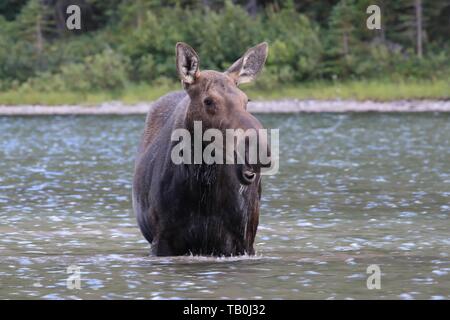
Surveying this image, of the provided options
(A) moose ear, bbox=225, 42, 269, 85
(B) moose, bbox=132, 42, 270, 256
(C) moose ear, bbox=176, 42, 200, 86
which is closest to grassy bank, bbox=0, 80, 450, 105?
(A) moose ear, bbox=225, 42, 269, 85

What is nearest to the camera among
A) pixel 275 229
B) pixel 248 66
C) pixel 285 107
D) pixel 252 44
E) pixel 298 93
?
pixel 248 66

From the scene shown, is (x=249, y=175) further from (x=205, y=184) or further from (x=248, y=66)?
(x=248, y=66)

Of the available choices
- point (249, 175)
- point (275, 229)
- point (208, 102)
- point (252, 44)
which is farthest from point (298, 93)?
point (249, 175)

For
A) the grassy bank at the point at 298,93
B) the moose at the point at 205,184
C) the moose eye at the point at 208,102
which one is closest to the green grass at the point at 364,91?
the grassy bank at the point at 298,93

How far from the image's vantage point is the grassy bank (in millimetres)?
54375

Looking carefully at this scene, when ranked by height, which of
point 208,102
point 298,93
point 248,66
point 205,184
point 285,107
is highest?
point 248,66

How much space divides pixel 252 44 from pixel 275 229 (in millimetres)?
42334

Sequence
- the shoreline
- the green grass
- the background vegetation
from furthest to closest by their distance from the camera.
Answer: the background vegetation < the green grass < the shoreline

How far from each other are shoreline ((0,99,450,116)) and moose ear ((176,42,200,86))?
129 feet

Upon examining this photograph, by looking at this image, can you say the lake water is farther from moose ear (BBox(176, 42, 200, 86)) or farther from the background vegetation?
the background vegetation

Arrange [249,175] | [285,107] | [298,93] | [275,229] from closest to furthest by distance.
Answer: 1. [249,175]
2. [275,229]
3. [285,107]
4. [298,93]

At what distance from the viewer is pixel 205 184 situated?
1346 cm

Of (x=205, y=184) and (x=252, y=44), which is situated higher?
(x=205, y=184)

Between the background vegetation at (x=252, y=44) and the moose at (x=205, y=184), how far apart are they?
4062 centimetres
